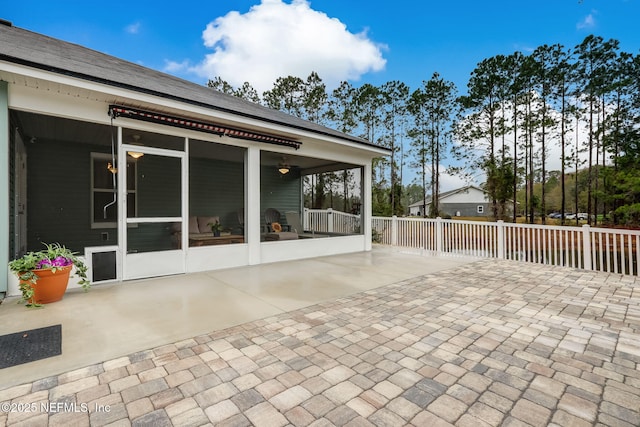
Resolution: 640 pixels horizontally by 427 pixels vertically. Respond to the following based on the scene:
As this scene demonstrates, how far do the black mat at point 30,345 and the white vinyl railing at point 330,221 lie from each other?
21.3ft

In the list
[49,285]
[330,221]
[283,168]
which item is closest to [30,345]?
[49,285]

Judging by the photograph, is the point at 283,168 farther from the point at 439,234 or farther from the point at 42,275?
the point at 42,275

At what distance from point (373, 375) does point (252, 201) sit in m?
4.62

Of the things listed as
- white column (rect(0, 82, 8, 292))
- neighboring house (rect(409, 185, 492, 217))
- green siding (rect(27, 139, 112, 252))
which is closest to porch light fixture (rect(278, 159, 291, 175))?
green siding (rect(27, 139, 112, 252))

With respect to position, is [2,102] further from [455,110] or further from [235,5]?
[455,110]

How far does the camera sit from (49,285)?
3617 millimetres

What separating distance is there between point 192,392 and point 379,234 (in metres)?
8.47

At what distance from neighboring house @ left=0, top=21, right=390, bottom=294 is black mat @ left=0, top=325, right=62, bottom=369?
170cm

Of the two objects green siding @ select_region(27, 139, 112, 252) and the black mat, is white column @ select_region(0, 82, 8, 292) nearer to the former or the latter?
the black mat

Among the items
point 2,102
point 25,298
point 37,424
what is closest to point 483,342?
point 37,424

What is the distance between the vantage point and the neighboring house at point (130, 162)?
400 cm

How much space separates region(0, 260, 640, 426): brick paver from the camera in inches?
66.5

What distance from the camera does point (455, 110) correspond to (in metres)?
16.3

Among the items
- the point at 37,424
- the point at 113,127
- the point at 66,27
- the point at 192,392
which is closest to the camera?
the point at 37,424
